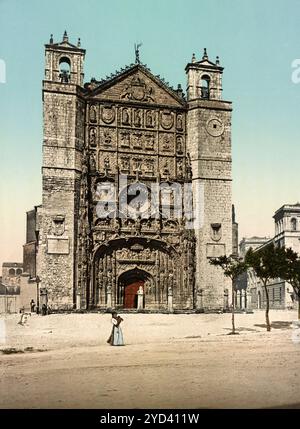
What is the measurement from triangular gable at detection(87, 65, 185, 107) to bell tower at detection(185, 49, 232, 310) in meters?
1.34

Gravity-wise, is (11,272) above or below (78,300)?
above

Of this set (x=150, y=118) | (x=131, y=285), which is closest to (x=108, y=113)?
(x=150, y=118)

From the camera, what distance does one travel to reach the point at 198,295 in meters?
31.6

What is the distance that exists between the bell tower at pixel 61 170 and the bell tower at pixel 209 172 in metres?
6.73

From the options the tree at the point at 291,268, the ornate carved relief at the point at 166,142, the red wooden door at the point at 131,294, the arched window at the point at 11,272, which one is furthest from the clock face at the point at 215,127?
the arched window at the point at 11,272

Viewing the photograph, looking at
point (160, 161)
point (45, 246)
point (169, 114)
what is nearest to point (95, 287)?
point (45, 246)

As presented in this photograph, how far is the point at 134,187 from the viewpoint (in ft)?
106

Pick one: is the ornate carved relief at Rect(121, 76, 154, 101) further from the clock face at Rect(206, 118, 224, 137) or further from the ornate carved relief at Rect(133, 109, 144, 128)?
the clock face at Rect(206, 118, 224, 137)

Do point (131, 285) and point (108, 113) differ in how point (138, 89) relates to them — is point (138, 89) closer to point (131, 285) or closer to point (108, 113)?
point (108, 113)

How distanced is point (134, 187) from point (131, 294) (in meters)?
6.16

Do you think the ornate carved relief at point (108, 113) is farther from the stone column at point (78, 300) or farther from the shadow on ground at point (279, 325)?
the shadow on ground at point (279, 325)

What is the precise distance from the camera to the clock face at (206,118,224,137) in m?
33.5

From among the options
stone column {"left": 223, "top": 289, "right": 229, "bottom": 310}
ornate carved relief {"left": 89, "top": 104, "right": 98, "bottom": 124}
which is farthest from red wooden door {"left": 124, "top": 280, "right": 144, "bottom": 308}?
ornate carved relief {"left": 89, "top": 104, "right": 98, "bottom": 124}

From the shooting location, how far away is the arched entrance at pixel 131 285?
32.2m
